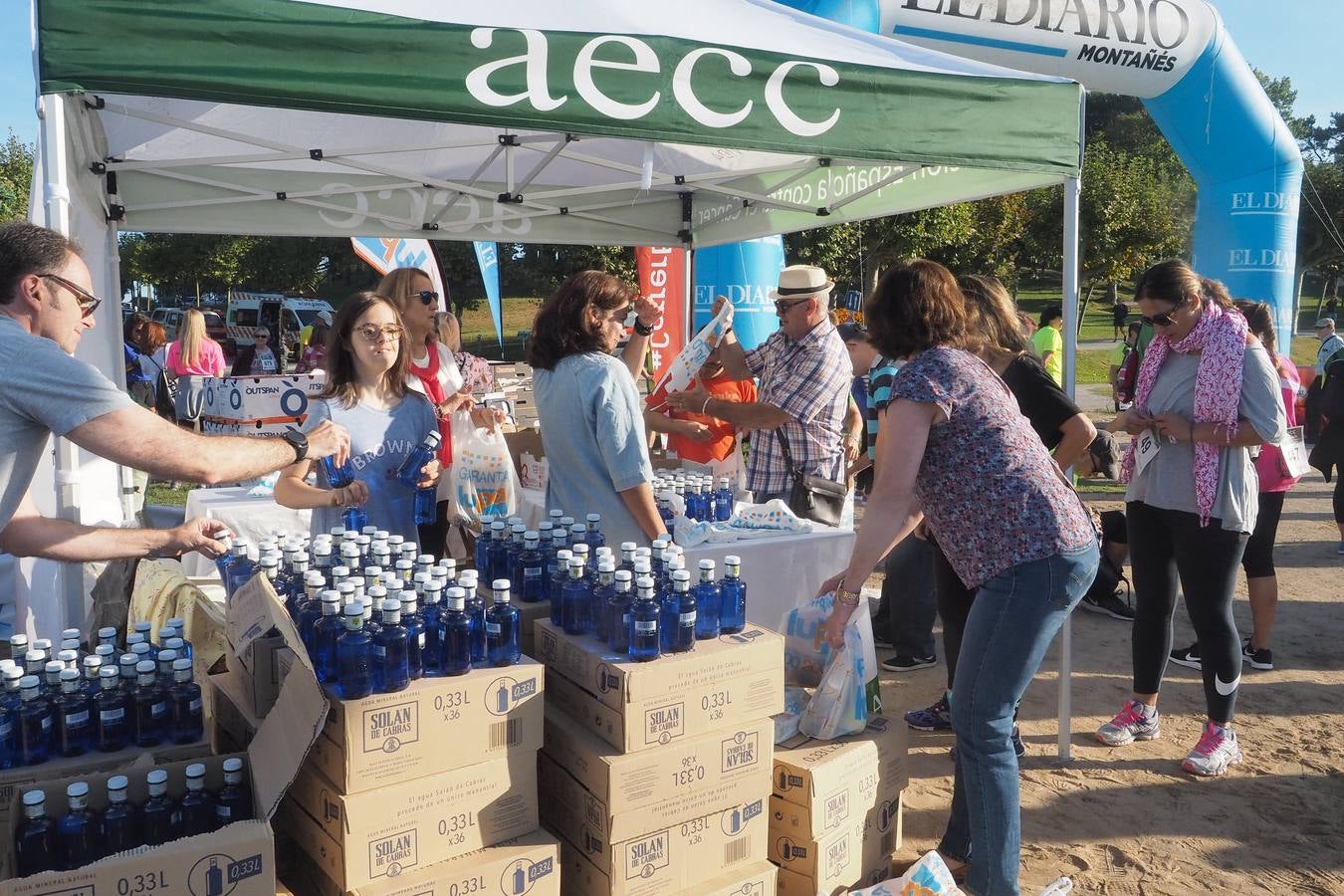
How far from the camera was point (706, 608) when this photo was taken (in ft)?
8.02

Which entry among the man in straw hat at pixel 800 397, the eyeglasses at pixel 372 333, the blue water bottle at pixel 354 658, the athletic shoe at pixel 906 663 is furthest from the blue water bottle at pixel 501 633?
the athletic shoe at pixel 906 663

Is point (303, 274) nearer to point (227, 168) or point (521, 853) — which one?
point (227, 168)

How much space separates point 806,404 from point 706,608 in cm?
185

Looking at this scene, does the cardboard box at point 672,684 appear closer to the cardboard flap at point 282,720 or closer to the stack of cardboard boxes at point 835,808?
the stack of cardboard boxes at point 835,808

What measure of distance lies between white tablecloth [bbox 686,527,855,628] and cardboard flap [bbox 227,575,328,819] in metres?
1.70

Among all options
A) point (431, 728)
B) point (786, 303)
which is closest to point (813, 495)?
point (786, 303)

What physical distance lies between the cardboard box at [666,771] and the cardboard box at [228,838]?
0.63 m

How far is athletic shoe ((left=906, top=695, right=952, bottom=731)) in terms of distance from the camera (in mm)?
4055

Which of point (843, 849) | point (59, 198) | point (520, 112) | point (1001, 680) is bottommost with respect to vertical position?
point (843, 849)

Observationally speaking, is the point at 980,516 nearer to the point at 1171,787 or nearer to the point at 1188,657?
the point at 1171,787

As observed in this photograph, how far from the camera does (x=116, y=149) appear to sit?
4723mm

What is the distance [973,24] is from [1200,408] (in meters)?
4.50

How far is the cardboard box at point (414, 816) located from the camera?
195cm

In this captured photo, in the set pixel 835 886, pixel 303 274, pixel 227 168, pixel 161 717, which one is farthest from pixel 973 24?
pixel 303 274
